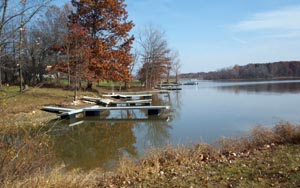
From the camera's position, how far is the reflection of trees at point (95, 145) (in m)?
8.43

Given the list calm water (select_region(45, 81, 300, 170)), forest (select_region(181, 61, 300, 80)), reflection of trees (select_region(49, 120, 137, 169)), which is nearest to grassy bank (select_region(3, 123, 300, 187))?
calm water (select_region(45, 81, 300, 170))

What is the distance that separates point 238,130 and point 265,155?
598cm

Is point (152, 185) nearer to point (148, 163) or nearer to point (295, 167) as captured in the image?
point (148, 163)

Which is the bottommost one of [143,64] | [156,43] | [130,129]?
[130,129]

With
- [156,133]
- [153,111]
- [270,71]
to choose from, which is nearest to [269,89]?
[153,111]

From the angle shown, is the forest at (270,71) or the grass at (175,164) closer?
the grass at (175,164)

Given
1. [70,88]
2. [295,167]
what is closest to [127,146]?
[295,167]

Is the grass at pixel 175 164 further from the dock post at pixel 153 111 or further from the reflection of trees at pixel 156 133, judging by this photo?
the dock post at pixel 153 111

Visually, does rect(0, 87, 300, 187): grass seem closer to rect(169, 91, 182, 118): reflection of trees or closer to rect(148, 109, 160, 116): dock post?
rect(169, 91, 182, 118): reflection of trees

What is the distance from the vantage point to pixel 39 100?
63.2ft

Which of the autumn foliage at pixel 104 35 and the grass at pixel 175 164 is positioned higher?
the autumn foliage at pixel 104 35

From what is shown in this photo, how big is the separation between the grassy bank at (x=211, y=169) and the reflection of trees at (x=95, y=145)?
7.55 feet

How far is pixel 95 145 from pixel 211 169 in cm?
613

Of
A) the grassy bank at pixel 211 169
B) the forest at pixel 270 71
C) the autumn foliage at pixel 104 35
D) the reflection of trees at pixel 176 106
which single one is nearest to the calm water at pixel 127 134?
the grassy bank at pixel 211 169
